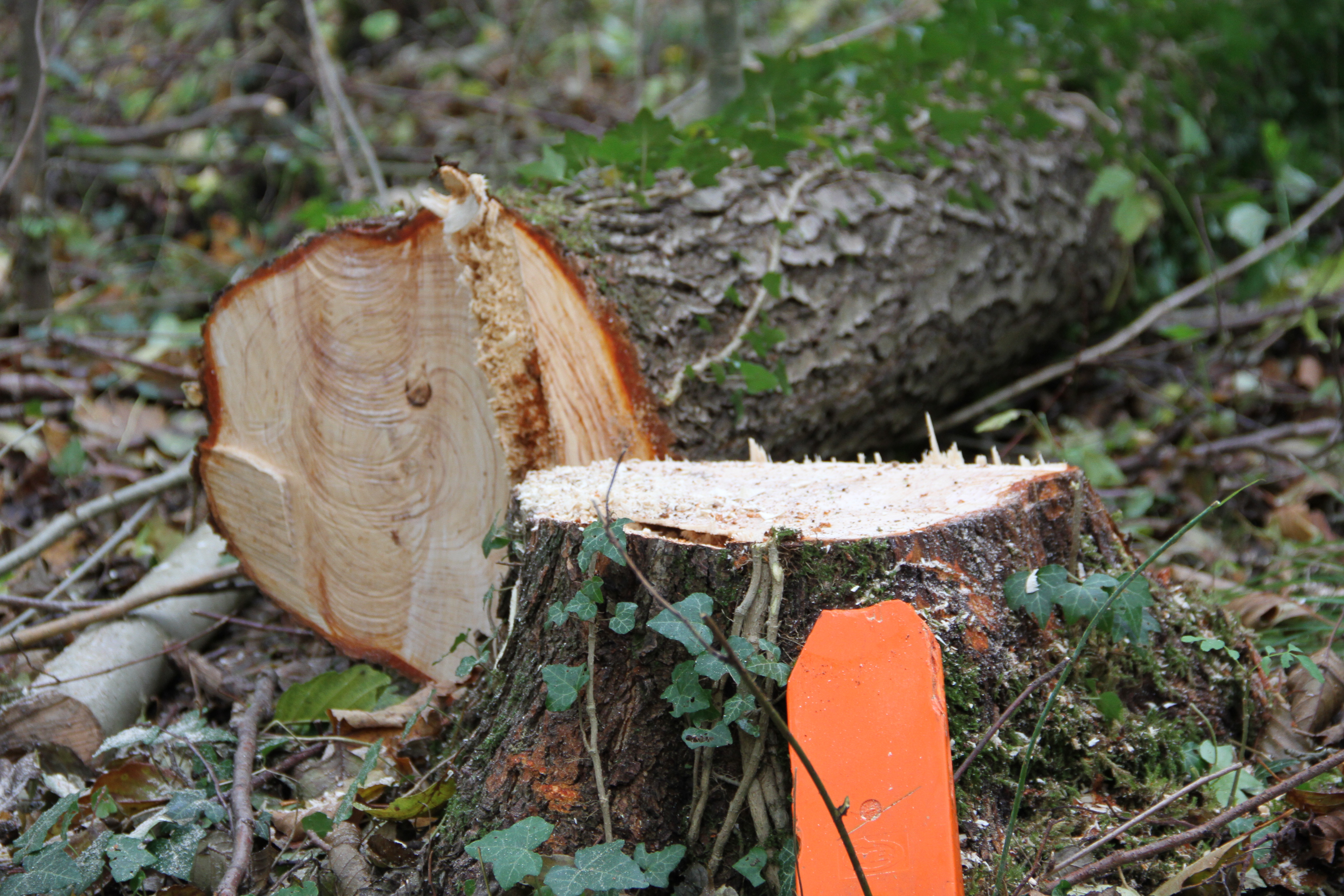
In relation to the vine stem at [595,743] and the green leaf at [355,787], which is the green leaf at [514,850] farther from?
the green leaf at [355,787]

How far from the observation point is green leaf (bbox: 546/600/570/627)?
4.16 feet

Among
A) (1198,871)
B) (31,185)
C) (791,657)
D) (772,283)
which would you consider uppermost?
(31,185)

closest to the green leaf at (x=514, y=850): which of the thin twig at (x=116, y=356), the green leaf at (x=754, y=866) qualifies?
the green leaf at (x=754, y=866)

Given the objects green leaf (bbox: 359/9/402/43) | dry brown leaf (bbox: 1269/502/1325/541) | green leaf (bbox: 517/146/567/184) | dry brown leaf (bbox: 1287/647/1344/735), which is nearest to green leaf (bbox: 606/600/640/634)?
dry brown leaf (bbox: 1287/647/1344/735)

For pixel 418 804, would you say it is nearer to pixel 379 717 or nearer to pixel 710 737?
pixel 379 717

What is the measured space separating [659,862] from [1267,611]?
1.41m

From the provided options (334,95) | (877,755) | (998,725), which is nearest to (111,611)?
(877,755)

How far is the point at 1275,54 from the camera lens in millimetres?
3707

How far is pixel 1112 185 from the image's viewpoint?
10.0 ft

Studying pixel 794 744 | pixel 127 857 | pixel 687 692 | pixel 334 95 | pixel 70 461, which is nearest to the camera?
pixel 794 744

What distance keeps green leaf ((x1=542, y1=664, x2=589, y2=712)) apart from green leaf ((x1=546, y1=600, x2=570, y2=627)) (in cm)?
6

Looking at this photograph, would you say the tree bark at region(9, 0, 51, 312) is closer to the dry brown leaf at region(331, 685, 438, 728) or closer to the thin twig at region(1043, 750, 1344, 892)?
the dry brown leaf at region(331, 685, 438, 728)

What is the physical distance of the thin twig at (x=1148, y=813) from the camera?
116 centimetres

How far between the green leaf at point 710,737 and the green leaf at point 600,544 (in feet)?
0.81
